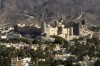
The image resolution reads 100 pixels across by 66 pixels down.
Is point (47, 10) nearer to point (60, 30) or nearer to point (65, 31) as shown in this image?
point (65, 31)

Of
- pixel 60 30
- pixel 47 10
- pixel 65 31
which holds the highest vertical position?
pixel 60 30

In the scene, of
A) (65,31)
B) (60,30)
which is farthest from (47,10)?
(60,30)

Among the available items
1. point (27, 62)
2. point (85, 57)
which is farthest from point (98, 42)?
point (27, 62)

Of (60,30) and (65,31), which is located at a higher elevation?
(60,30)

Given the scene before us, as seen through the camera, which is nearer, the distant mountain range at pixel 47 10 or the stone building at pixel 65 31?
the stone building at pixel 65 31

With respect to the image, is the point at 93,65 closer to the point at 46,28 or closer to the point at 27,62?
the point at 27,62

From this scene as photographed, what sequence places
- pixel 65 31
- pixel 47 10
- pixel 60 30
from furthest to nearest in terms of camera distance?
1. pixel 47 10
2. pixel 65 31
3. pixel 60 30

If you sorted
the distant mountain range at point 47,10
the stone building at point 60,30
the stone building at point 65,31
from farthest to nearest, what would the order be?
the distant mountain range at point 47,10 < the stone building at point 60,30 < the stone building at point 65,31

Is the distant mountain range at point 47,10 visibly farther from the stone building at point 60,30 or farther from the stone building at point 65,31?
the stone building at point 65,31

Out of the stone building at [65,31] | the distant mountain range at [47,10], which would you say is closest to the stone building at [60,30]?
the stone building at [65,31]
